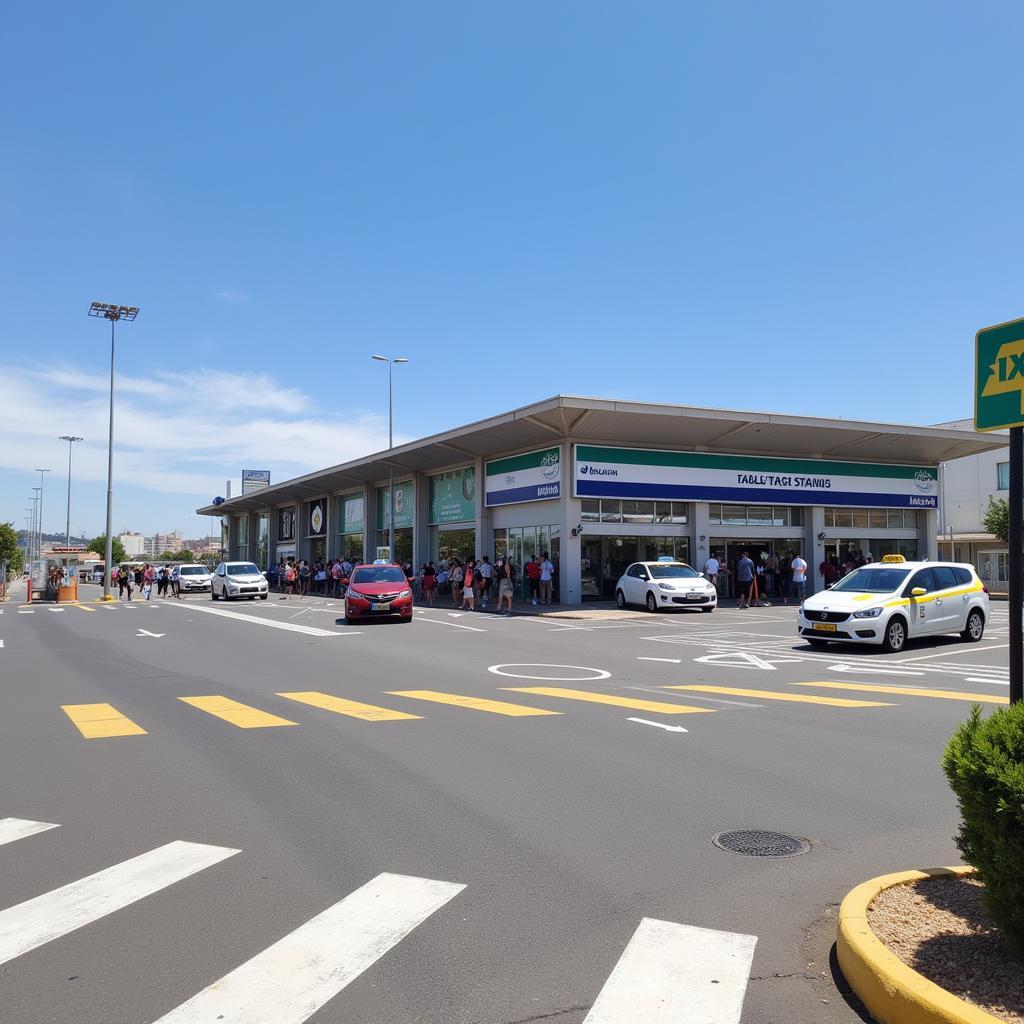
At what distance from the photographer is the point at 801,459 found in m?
37.4

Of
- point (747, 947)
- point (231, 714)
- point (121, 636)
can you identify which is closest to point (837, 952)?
point (747, 947)

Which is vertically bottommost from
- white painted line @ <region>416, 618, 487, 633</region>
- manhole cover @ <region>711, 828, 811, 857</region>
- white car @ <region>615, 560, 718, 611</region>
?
manhole cover @ <region>711, 828, 811, 857</region>

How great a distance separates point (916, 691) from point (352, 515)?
137 feet

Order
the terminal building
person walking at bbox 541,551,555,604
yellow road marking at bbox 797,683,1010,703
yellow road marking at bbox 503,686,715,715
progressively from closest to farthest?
yellow road marking at bbox 503,686,715,715 → yellow road marking at bbox 797,683,1010,703 → person walking at bbox 541,551,555,604 → the terminal building

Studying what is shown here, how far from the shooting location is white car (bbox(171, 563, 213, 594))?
161 feet

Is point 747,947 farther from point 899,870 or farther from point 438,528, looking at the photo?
point 438,528

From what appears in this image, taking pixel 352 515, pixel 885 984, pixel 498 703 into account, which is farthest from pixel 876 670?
pixel 352 515

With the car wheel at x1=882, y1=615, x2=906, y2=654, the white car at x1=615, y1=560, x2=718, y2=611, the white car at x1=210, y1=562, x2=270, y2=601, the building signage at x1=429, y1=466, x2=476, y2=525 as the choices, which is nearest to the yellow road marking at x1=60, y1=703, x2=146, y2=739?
the car wheel at x1=882, y1=615, x2=906, y2=654

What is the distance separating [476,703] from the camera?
11.0 metres

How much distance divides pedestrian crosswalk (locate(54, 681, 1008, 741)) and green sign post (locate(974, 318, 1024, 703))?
18.6 ft

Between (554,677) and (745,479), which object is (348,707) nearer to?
(554,677)

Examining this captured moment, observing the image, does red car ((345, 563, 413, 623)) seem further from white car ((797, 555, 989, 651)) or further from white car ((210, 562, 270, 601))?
white car ((210, 562, 270, 601))

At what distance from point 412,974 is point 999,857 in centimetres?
230

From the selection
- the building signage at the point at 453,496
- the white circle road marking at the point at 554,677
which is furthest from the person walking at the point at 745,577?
the white circle road marking at the point at 554,677
